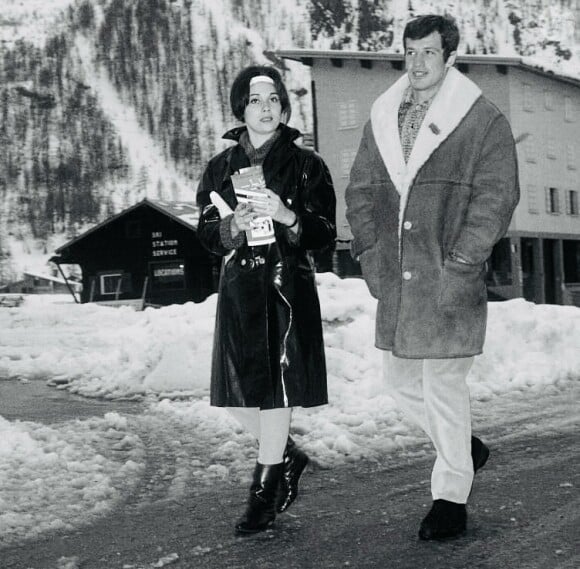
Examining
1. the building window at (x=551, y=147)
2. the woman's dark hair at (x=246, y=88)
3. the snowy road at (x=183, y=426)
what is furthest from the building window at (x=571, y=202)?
the woman's dark hair at (x=246, y=88)

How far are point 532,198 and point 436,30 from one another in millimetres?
29999

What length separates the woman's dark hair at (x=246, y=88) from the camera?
4.61 meters

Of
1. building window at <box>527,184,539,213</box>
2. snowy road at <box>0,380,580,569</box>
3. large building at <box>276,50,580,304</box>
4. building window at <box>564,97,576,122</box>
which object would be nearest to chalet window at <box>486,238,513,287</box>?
large building at <box>276,50,580,304</box>

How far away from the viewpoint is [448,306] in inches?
164

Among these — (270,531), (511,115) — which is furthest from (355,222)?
(511,115)

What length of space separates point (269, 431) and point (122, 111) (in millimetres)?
180043

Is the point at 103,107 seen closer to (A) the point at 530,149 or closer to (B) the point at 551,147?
(B) the point at 551,147

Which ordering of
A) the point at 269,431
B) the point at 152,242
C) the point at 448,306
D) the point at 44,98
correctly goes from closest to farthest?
1. the point at 448,306
2. the point at 269,431
3. the point at 152,242
4. the point at 44,98

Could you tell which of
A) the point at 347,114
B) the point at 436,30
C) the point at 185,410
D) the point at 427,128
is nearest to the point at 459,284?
the point at 427,128

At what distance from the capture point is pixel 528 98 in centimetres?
3253

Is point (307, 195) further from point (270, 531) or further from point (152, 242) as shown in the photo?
point (152, 242)

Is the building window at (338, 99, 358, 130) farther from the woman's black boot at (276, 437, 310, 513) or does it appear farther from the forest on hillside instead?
the forest on hillside

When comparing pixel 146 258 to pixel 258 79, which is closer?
pixel 258 79

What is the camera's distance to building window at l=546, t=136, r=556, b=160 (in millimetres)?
34062
